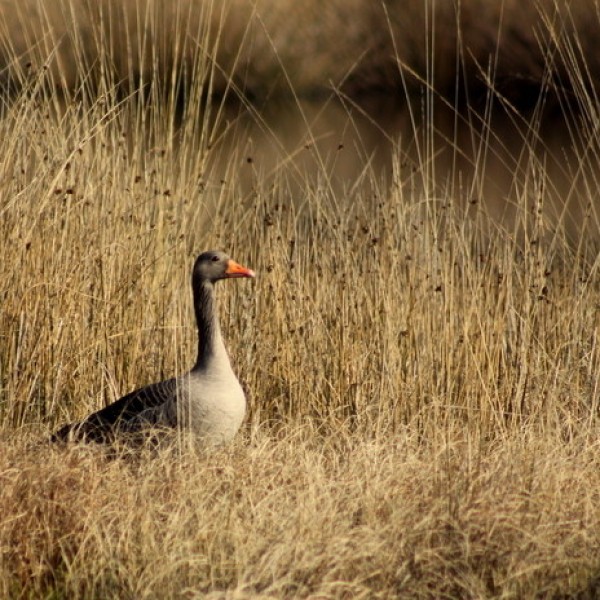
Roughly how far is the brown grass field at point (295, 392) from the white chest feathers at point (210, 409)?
0.07m

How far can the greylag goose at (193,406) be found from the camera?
457cm

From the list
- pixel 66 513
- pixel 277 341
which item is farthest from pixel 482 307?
pixel 66 513

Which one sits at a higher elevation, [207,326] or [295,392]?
[207,326]

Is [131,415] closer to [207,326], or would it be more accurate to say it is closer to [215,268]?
[207,326]

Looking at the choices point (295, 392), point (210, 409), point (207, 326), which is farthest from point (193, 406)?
point (295, 392)

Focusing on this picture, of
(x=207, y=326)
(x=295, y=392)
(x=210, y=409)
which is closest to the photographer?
(x=210, y=409)

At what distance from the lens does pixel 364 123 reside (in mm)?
14234

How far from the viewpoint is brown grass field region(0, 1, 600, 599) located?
368 centimetres

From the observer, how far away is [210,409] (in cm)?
456

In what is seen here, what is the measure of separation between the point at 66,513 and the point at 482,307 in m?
2.35

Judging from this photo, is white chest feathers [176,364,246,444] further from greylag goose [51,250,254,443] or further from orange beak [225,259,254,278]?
orange beak [225,259,254,278]

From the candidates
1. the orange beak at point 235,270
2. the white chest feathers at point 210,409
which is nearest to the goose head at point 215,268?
the orange beak at point 235,270

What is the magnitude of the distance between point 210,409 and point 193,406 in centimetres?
6

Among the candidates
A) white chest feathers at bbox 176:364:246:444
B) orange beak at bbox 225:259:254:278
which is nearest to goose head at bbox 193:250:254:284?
orange beak at bbox 225:259:254:278
